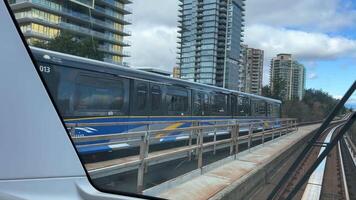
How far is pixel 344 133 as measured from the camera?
157 centimetres

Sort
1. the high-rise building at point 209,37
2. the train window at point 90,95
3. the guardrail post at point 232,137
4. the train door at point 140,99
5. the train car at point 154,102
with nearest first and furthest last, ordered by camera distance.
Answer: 1. the high-rise building at point 209,37
2. the train window at point 90,95
3. the train car at point 154,102
4. the guardrail post at point 232,137
5. the train door at point 140,99

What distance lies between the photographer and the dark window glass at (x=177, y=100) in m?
14.3

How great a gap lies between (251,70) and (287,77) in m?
0.21

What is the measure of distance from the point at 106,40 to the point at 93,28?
90 millimetres

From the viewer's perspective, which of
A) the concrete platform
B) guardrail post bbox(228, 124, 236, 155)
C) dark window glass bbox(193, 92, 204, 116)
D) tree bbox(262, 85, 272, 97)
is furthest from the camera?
dark window glass bbox(193, 92, 204, 116)

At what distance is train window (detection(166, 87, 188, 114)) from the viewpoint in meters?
14.3

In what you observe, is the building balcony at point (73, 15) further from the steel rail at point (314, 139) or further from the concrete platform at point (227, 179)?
the concrete platform at point (227, 179)

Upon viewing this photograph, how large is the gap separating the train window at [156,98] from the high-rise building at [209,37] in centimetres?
1086

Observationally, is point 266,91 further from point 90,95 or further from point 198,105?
point 198,105

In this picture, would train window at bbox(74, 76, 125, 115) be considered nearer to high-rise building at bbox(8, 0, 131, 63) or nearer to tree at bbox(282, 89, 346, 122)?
high-rise building at bbox(8, 0, 131, 63)

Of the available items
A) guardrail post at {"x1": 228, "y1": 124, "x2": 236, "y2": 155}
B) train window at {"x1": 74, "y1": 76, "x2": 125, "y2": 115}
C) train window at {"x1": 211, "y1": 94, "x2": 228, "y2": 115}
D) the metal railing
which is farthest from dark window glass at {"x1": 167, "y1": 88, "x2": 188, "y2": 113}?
train window at {"x1": 74, "y1": 76, "x2": 125, "y2": 115}

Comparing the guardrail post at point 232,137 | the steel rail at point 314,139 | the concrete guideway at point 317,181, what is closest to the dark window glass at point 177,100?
the guardrail post at point 232,137

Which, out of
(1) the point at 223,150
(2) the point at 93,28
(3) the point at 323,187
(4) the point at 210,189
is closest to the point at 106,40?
(2) the point at 93,28

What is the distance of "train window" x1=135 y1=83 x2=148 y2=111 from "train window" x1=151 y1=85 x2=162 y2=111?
1.25 ft
